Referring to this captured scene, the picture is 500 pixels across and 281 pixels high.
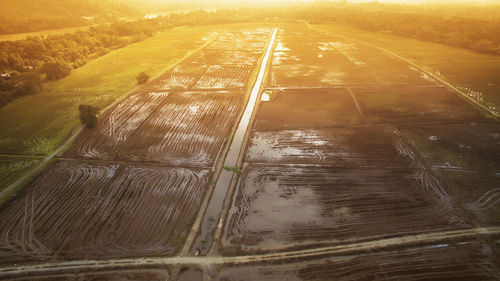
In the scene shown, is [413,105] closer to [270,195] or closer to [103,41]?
[270,195]

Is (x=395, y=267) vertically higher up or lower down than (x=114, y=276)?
higher up

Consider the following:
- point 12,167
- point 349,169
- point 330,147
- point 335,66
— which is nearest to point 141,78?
point 12,167

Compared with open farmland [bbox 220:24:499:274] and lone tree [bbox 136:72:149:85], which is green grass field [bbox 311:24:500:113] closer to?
open farmland [bbox 220:24:499:274]

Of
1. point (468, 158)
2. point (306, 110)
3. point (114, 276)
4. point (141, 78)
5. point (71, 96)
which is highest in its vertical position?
point (141, 78)

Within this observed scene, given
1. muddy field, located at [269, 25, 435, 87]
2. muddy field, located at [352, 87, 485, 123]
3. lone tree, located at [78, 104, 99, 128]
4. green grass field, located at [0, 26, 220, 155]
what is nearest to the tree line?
green grass field, located at [0, 26, 220, 155]

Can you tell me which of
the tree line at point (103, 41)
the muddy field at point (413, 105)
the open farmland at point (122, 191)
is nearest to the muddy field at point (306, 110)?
the muddy field at point (413, 105)

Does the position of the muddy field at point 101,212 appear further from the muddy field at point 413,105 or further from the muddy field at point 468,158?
the muddy field at point 413,105

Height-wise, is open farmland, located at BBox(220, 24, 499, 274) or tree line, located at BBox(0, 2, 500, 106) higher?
tree line, located at BBox(0, 2, 500, 106)
